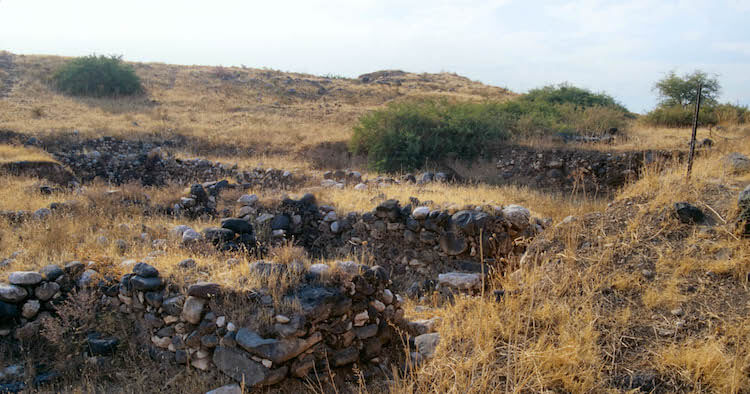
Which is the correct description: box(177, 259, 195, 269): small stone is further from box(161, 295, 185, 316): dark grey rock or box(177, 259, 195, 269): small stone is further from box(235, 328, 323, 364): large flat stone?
box(235, 328, 323, 364): large flat stone

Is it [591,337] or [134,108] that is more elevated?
[134,108]

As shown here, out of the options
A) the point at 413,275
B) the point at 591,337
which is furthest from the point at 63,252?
the point at 591,337

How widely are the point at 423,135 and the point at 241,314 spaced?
11191 millimetres

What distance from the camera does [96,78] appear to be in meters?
24.6

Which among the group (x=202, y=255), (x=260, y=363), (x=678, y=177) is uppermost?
(x=678, y=177)

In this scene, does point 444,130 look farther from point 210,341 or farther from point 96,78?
point 96,78

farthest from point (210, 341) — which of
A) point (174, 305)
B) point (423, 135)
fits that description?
point (423, 135)

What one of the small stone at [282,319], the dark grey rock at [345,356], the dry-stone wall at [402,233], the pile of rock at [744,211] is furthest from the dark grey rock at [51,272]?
the pile of rock at [744,211]

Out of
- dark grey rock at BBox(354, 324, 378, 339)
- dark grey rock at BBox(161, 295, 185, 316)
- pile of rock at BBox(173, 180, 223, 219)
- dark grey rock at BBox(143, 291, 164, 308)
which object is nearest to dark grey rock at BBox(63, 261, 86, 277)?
dark grey rock at BBox(143, 291, 164, 308)

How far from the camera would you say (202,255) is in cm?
573

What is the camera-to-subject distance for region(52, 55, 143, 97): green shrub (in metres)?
23.9

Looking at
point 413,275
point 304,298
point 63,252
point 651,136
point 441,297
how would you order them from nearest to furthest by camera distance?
point 304,298
point 63,252
point 441,297
point 413,275
point 651,136

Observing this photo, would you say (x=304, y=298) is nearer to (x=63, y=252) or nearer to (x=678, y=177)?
(x=63, y=252)

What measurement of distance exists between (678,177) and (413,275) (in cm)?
422
